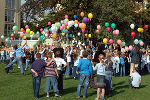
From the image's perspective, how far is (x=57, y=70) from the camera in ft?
33.8

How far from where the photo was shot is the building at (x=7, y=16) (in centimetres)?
4488

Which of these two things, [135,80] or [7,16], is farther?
[7,16]

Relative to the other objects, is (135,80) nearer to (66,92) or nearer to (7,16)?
(66,92)

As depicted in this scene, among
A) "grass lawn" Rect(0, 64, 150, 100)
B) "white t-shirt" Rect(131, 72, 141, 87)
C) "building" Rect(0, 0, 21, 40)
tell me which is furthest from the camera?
"building" Rect(0, 0, 21, 40)

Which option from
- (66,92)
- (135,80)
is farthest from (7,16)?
(66,92)

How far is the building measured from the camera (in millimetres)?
44875

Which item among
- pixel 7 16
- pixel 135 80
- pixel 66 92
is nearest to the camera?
pixel 66 92

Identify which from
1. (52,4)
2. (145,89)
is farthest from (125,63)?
(52,4)

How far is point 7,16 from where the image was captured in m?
46.1

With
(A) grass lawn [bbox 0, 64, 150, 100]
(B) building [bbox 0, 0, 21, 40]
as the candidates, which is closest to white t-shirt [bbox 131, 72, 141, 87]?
(A) grass lawn [bbox 0, 64, 150, 100]

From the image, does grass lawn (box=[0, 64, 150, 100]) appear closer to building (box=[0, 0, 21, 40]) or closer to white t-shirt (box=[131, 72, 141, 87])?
white t-shirt (box=[131, 72, 141, 87])

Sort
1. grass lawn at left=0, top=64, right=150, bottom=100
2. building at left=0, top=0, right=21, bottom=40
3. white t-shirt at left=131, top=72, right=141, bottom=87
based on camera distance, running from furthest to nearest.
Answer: building at left=0, top=0, right=21, bottom=40
white t-shirt at left=131, top=72, right=141, bottom=87
grass lawn at left=0, top=64, right=150, bottom=100

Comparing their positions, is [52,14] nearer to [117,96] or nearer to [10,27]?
[10,27]

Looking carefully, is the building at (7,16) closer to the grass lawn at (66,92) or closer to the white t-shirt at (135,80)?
the grass lawn at (66,92)
